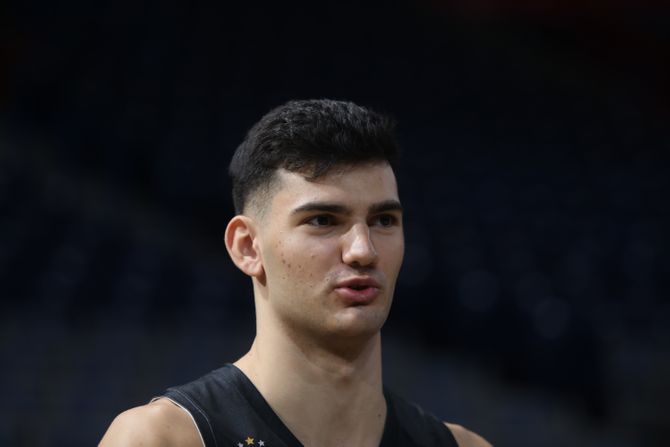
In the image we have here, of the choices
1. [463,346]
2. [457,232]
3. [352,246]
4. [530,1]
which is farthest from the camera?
[530,1]

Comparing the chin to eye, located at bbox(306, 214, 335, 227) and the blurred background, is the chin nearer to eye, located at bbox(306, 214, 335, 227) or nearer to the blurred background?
eye, located at bbox(306, 214, 335, 227)

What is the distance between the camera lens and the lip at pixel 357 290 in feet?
6.44

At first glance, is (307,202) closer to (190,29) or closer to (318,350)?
(318,350)

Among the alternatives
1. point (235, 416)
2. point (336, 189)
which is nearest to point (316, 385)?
point (235, 416)

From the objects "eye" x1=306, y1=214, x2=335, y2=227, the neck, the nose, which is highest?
"eye" x1=306, y1=214, x2=335, y2=227

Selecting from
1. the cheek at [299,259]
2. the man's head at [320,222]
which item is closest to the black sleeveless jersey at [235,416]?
the man's head at [320,222]

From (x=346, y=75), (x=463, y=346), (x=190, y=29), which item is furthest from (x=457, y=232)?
(x=190, y=29)

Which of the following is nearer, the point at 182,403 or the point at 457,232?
the point at 182,403

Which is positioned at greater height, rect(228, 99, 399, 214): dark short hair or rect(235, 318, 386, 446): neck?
rect(228, 99, 399, 214): dark short hair

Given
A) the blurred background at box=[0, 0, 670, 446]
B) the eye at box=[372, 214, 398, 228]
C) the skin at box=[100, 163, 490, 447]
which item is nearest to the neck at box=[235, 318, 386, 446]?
the skin at box=[100, 163, 490, 447]

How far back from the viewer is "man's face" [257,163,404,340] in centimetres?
197

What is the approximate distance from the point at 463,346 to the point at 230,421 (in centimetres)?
503

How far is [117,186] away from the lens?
9.45 m

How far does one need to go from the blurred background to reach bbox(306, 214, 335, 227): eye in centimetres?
388
